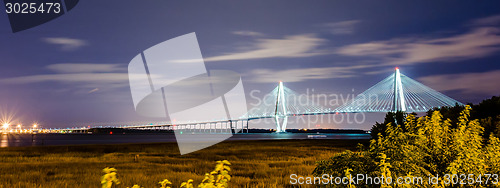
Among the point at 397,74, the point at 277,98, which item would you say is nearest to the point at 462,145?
the point at 397,74

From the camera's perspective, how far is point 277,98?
119062 mm

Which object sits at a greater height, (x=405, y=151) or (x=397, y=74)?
(x=397, y=74)

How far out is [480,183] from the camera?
7.92 meters

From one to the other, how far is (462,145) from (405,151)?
5.79 feet

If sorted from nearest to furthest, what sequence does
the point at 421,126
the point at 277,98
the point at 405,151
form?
the point at 405,151, the point at 421,126, the point at 277,98

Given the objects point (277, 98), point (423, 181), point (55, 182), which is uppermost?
point (277, 98)

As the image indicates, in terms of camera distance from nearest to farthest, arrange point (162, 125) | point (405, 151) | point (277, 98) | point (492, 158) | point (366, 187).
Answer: point (366, 187), point (405, 151), point (492, 158), point (277, 98), point (162, 125)

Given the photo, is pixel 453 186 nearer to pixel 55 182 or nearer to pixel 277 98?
pixel 55 182

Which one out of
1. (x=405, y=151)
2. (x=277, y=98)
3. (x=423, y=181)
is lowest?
(x=423, y=181)

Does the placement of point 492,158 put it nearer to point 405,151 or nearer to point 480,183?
point 480,183

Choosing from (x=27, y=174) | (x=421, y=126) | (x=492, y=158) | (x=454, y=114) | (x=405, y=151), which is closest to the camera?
(x=405, y=151)

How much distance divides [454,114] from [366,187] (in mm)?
16922

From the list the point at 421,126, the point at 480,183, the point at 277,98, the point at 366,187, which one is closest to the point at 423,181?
the point at 366,187

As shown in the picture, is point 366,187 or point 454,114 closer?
point 366,187
